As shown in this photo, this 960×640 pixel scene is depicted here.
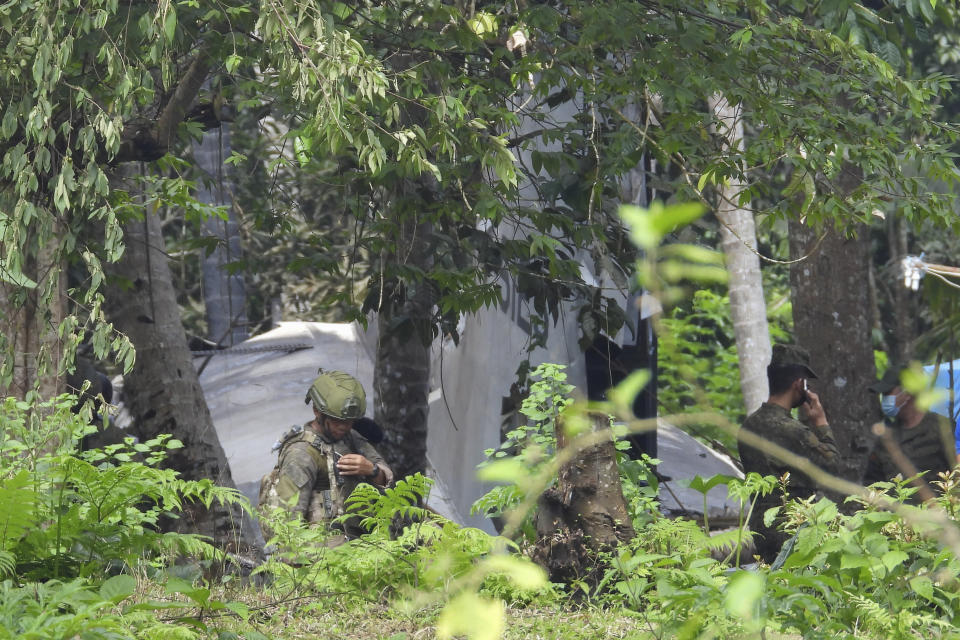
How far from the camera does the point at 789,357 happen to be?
22.8 ft

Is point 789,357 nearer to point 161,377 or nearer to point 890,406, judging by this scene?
point 890,406

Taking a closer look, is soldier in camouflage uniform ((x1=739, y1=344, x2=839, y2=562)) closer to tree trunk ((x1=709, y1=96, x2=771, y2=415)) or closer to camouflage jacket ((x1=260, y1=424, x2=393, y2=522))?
camouflage jacket ((x1=260, y1=424, x2=393, y2=522))

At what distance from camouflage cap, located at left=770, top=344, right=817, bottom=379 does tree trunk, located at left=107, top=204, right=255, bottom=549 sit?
353cm

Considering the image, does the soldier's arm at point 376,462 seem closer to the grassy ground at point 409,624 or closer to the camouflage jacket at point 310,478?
the camouflage jacket at point 310,478

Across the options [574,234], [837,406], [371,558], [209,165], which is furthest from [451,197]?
[209,165]

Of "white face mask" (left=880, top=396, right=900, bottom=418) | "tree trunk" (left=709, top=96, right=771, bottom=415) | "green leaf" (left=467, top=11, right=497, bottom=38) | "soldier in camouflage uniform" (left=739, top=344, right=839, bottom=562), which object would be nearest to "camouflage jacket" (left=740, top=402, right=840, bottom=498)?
"soldier in camouflage uniform" (left=739, top=344, right=839, bottom=562)

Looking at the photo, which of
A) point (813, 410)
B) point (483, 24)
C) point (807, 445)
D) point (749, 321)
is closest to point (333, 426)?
point (483, 24)

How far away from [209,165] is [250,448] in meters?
5.57

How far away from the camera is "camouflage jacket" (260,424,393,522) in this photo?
6.51m

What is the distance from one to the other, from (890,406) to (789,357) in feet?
4.90

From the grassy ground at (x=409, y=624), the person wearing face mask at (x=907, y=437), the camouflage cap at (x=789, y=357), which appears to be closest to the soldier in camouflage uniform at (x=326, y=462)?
the grassy ground at (x=409, y=624)

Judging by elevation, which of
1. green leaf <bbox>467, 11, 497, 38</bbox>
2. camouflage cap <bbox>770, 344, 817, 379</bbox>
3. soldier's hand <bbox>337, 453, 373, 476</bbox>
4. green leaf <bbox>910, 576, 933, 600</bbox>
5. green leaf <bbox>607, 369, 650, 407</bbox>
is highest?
green leaf <bbox>467, 11, 497, 38</bbox>

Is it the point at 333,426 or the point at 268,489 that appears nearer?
the point at 268,489

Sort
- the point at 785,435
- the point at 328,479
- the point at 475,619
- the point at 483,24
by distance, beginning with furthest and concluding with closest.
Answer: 1. the point at 328,479
2. the point at 785,435
3. the point at 483,24
4. the point at 475,619
